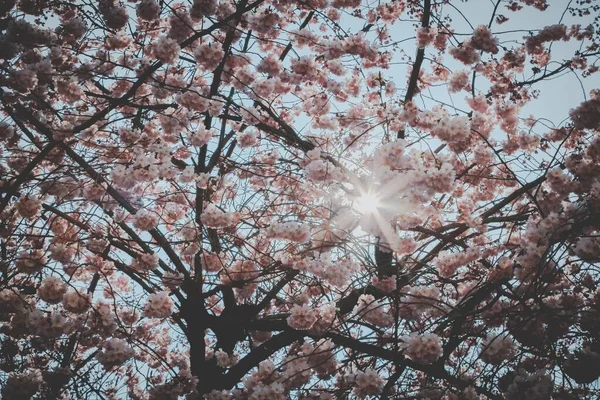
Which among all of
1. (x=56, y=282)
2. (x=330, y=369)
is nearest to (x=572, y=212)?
(x=330, y=369)

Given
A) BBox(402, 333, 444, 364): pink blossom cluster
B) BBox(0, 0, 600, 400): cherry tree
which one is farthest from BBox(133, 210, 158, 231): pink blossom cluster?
BBox(402, 333, 444, 364): pink blossom cluster

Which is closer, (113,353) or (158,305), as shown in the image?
(113,353)

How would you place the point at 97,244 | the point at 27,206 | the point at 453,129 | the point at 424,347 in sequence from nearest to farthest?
the point at 424,347 < the point at 453,129 < the point at 27,206 < the point at 97,244

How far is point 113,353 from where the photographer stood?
3.90 m

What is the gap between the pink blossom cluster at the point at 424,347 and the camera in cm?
333

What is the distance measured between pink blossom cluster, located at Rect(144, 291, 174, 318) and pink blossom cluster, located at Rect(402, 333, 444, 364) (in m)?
2.22

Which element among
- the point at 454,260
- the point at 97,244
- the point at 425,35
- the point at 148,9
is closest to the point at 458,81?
the point at 425,35

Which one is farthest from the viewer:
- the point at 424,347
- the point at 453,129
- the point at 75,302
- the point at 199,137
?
the point at 199,137

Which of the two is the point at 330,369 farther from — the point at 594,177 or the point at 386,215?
the point at 594,177

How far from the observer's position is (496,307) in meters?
4.46

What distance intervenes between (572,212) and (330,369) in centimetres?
277

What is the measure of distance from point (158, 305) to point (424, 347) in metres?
2.41

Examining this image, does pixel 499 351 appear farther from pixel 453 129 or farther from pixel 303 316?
pixel 453 129

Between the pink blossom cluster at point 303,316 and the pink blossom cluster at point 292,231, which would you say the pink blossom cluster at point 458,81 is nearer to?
the pink blossom cluster at point 292,231
